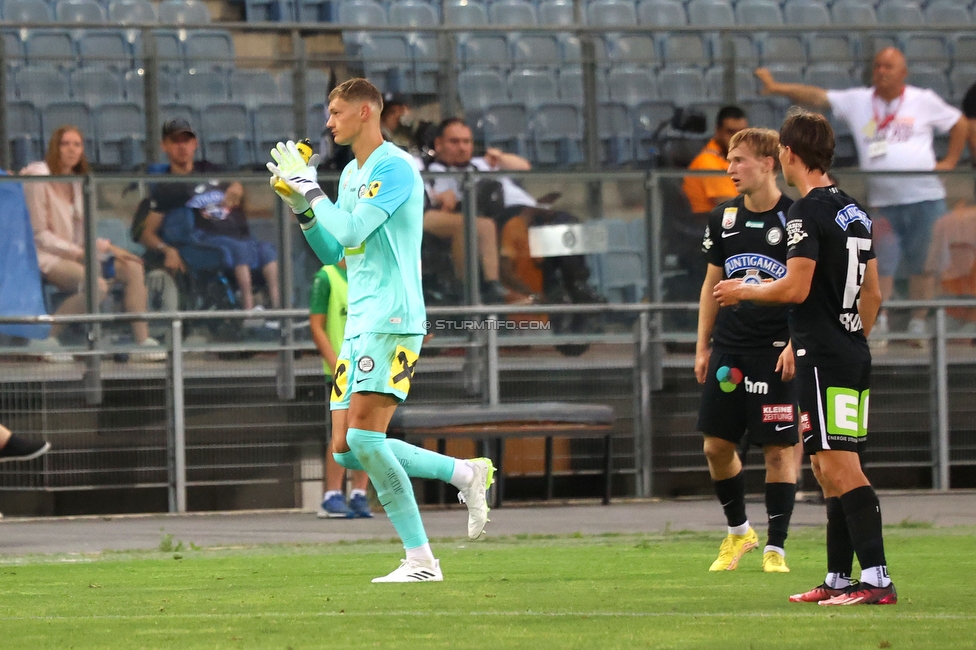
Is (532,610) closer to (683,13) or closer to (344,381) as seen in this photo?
(344,381)

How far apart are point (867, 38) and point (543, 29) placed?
10.1ft

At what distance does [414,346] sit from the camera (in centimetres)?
702

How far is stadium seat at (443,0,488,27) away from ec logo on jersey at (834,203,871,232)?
10718 mm

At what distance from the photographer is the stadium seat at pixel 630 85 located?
549 inches

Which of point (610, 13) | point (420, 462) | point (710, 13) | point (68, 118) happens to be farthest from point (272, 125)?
point (420, 462)

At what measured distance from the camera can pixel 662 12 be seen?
17.4 metres

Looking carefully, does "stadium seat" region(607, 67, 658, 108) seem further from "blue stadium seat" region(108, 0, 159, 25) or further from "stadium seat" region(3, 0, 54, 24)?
"stadium seat" region(3, 0, 54, 24)

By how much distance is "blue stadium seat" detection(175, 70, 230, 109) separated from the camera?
13414 mm

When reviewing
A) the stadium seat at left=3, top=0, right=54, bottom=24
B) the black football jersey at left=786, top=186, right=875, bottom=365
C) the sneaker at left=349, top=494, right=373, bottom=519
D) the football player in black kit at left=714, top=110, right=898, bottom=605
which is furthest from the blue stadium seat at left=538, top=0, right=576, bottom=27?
the black football jersey at left=786, top=186, right=875, bottom=365

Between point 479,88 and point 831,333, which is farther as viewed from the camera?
point 479,88

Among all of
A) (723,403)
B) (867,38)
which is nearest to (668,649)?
(723,403)

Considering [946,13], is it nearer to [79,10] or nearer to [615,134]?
[615,134]

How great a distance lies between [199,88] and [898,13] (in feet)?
27.8

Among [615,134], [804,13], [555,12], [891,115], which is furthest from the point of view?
[804,13]
